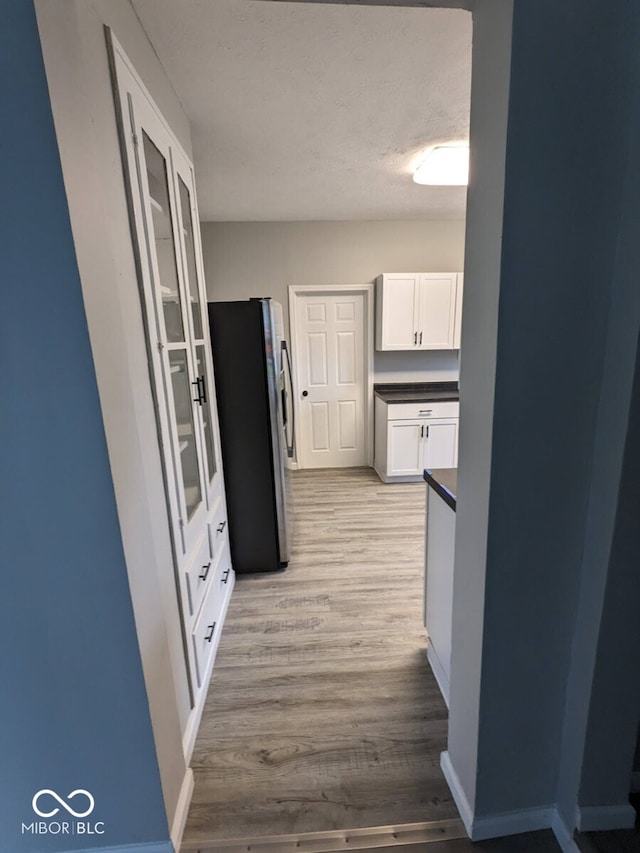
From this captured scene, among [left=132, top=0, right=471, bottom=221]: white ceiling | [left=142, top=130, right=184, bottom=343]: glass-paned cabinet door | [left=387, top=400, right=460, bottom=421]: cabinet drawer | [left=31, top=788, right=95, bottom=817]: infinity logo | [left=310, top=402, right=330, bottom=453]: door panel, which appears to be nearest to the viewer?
[left=31, top=788, right=95, bottom=817]: infinity logo

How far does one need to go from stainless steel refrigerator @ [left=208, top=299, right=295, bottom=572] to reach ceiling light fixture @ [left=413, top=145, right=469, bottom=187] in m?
1.35

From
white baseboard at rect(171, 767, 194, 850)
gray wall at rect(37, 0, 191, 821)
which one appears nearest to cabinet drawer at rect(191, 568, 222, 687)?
gray wall at rect(37, 0, 191, 821)

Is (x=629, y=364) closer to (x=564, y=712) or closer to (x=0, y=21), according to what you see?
(x=564, y=712)

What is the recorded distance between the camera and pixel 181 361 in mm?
1770

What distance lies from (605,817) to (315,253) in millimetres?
4354

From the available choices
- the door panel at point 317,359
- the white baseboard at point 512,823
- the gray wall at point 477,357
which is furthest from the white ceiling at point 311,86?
the white baseboard at point 512,823

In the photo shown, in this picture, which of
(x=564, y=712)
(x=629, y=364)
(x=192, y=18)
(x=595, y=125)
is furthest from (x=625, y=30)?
(x=564, y=712)

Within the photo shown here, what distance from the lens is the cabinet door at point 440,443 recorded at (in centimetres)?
402

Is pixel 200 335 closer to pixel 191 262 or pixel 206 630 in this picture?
pixel 191 262

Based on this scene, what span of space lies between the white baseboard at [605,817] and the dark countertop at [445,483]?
0.91 metres

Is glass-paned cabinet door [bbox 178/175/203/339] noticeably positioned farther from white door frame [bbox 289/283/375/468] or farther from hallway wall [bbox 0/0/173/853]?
white door frame [bbox 289/283/375/468]

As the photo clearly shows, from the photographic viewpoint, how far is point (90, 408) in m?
0.93

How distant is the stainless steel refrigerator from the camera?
7.79ft

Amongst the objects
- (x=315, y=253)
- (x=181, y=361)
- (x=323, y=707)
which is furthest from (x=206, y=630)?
(x=315, y=253)
